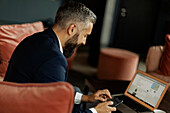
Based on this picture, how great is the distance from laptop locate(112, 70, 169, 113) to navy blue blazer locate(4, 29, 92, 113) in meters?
0.47

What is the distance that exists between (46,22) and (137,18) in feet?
10.5

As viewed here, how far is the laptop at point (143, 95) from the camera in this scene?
1.38 m

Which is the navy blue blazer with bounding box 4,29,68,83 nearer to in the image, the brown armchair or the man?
the man

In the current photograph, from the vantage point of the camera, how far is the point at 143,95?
1.47 m

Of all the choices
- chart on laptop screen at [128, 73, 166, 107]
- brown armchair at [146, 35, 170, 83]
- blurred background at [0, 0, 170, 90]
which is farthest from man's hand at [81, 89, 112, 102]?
blurred background at [0, 0, 170, 90]

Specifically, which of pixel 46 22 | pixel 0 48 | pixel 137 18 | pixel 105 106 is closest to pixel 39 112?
pixel 105 106

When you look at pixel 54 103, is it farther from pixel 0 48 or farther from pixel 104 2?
pixel 104 2

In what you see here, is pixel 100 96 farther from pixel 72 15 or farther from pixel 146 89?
pixel 72 15

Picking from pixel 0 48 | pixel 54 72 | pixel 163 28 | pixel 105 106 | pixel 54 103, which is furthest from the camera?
pixel 163 28

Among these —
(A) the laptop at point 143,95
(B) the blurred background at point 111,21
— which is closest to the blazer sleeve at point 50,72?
(A) the laptop at point 143,95

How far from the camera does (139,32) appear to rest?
17.8ft

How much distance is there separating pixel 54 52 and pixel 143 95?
81 centimetres

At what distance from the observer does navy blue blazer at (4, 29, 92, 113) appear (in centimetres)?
99

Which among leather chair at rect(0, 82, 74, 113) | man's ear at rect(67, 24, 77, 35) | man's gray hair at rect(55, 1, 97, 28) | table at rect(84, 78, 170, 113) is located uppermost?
man's gray hair at rect(55, 1, 97, 28)
